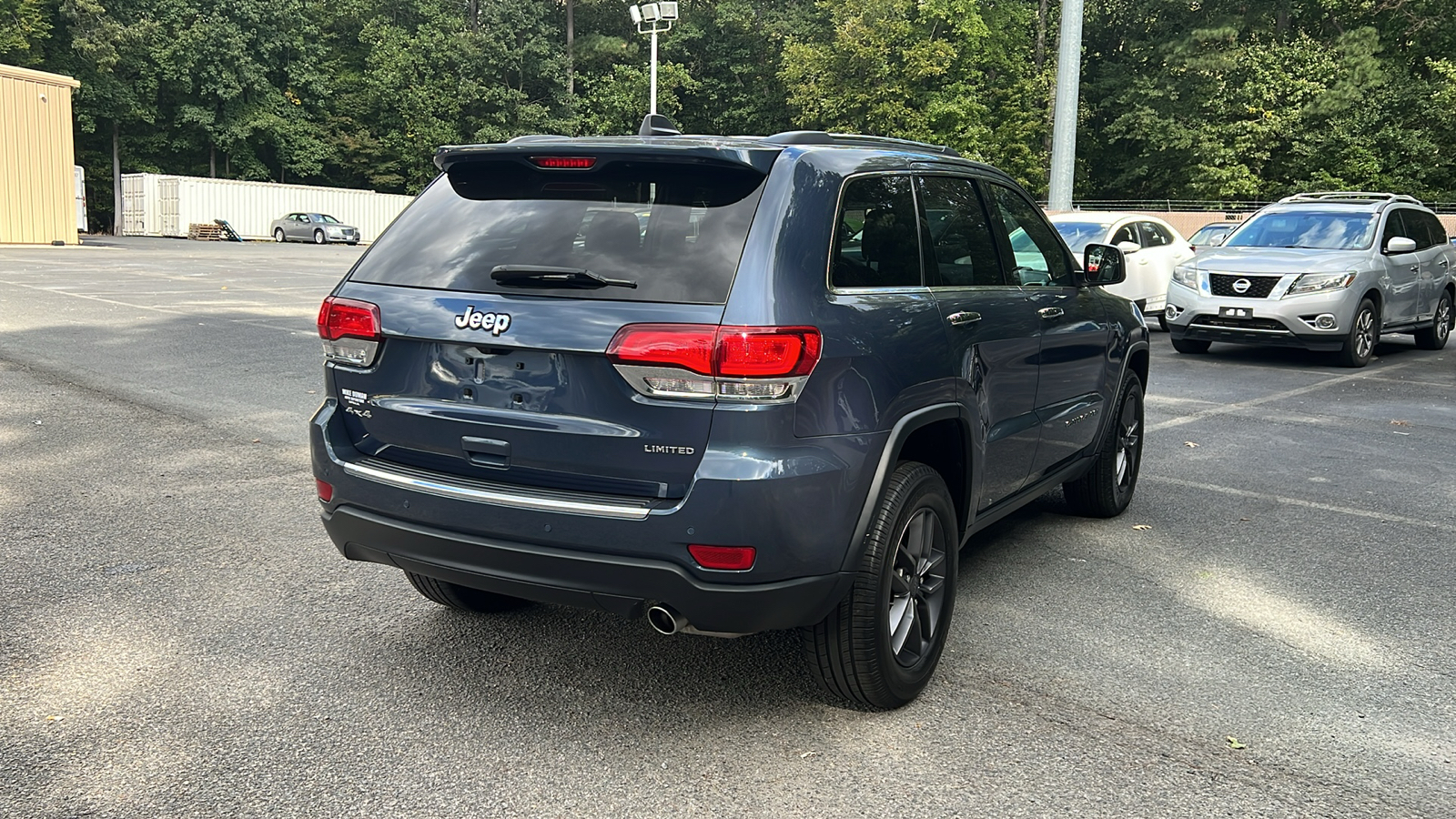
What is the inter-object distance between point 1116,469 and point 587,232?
363cm

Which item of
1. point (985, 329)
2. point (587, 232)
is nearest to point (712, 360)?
point (587, 232)

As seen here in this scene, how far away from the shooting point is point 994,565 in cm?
532

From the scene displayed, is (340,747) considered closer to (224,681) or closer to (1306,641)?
(224,681)

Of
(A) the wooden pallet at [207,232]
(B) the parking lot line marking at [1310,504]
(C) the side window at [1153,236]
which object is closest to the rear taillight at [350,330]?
(B) the parking lot line marking at [1310,504]

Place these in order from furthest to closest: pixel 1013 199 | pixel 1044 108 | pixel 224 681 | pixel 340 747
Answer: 1. pixel 1044 108
2. pixel 1013 199
3. pixel 224 681
4. pixel 340 747

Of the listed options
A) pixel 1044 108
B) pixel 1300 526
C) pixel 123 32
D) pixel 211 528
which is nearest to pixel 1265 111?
pixel 1044 108

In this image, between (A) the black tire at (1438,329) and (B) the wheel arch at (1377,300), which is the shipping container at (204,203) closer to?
(A) the black tire at (1438,329)

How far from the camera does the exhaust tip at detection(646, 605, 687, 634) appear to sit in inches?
131

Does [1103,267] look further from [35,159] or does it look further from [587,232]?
[35,159]

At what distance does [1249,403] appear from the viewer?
33.8ft

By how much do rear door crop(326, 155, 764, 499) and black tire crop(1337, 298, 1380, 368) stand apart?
11.3 metres

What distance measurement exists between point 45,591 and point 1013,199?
4251 mm

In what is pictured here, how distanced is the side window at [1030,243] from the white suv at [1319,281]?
8.44m

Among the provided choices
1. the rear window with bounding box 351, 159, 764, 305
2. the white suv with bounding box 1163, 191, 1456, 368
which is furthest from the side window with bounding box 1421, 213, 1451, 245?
the rear window with bounding box 351, 159, 764, 305
